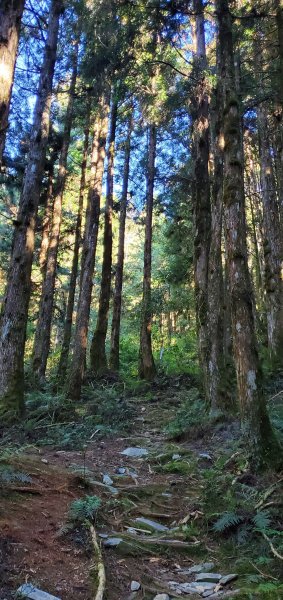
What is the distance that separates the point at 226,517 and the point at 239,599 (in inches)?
51.3

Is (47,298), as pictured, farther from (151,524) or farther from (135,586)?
(135,586)

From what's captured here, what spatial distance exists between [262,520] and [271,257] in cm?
1123

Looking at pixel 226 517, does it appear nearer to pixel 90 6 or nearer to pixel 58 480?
pixel 58 480

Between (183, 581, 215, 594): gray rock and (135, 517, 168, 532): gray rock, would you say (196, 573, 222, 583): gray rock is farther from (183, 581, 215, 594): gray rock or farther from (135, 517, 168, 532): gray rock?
(135, 517, 168, 532): gray rock

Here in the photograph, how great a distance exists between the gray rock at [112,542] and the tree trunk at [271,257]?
1057 centimetres

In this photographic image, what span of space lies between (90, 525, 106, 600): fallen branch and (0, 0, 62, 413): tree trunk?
5408 mm

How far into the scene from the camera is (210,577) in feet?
12.6

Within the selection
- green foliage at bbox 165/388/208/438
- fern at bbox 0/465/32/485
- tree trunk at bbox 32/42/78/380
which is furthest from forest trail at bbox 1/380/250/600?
tree trunk at bbox 32/42/78/380

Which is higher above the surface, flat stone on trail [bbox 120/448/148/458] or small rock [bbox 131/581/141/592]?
flat stone on trail [bbox 120/448/148/458]

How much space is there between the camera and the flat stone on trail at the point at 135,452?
8.22 meters

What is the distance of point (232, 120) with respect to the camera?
6.39 m

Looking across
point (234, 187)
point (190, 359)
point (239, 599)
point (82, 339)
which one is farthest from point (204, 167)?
point (190, 359)

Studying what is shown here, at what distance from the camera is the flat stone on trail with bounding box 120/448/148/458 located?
324 inches

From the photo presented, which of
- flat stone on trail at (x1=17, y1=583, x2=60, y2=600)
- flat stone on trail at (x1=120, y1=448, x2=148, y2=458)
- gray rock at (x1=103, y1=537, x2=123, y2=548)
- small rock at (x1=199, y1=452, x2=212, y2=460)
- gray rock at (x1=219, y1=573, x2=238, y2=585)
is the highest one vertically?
small rock at (x1=199, y1=452, x2=212, y2=460)
